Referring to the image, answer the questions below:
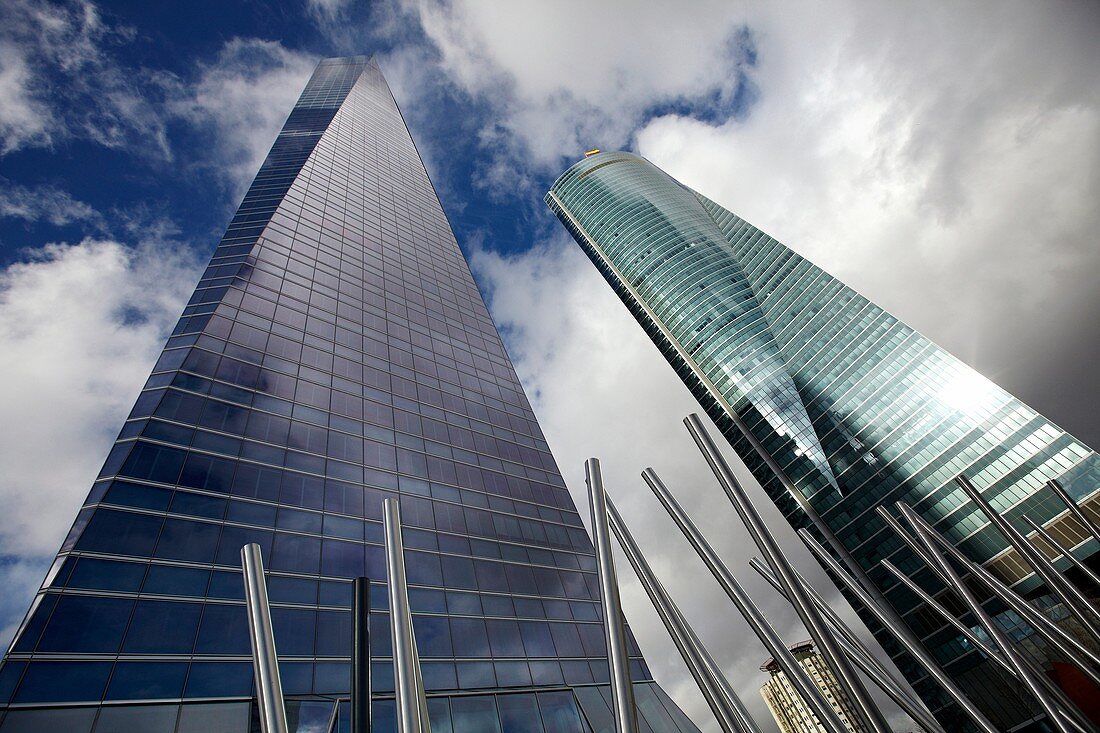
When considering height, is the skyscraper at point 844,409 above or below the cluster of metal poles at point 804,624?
above

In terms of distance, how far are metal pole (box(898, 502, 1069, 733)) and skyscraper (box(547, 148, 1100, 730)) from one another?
197ft

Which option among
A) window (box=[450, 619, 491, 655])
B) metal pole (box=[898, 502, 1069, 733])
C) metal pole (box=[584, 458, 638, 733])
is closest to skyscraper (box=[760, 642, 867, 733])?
window (box=[450, 619, 491, 655])

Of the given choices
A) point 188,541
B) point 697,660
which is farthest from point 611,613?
point 188,541

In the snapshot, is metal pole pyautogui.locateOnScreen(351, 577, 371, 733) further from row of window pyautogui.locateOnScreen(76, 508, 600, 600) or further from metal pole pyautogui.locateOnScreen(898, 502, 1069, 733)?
row of window pyautogui.locateOnScreen(76, 508, 600, 600)

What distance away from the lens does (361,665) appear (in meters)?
7.85

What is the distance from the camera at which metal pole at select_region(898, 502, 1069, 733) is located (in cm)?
894

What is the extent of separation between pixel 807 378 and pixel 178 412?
85570 millimetres

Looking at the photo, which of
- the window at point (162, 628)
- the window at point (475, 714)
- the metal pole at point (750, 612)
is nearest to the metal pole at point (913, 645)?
the metal pole at point (750, 612)

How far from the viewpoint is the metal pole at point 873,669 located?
9.05 metres

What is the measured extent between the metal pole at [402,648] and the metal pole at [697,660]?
146 inches

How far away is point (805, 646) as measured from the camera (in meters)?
195

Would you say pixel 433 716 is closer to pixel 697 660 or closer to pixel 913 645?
pixel 697 660

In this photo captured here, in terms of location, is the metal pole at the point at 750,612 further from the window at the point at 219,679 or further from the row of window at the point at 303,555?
the row of window at the point at 303,555

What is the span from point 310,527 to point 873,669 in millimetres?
21422
